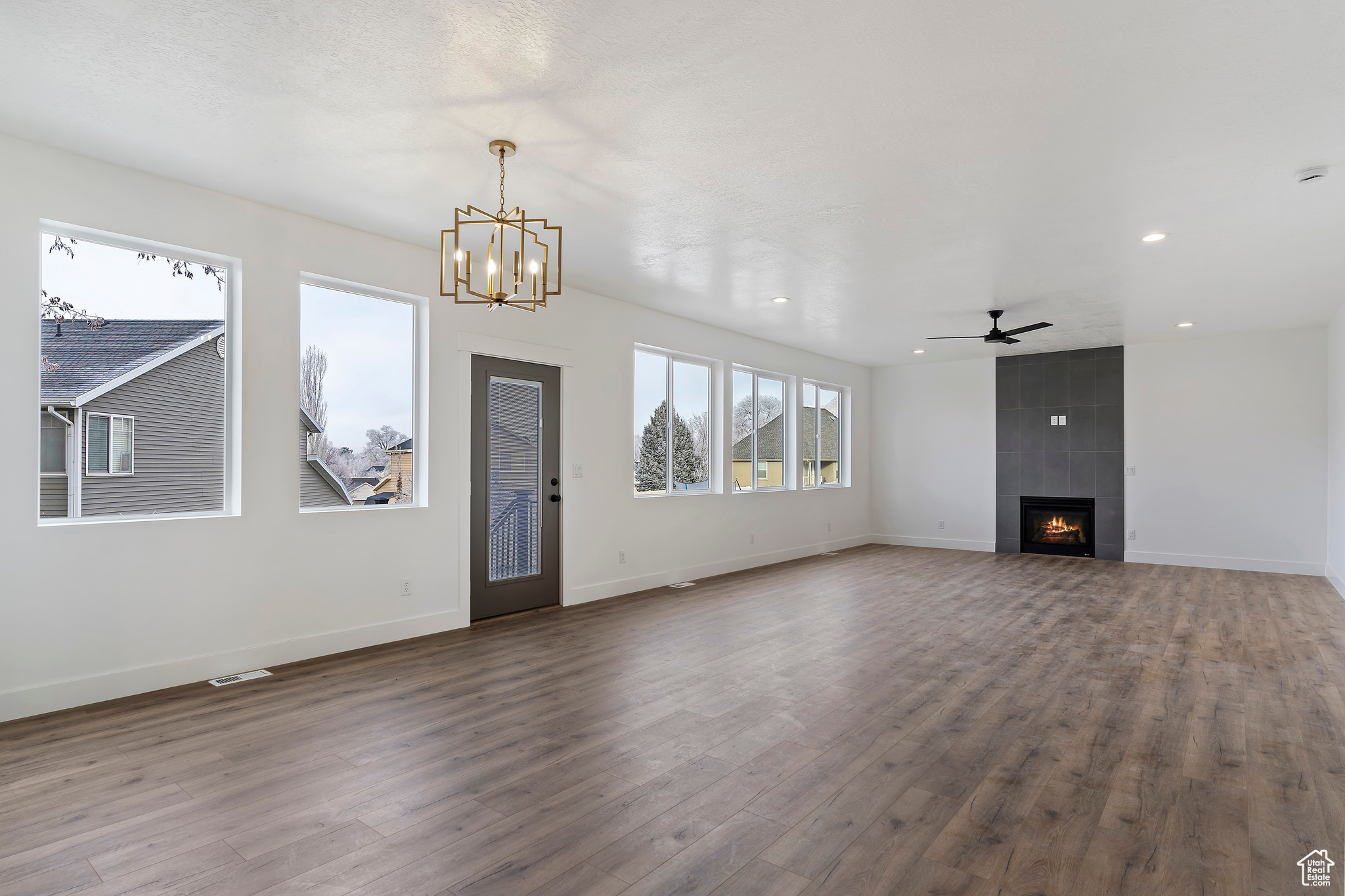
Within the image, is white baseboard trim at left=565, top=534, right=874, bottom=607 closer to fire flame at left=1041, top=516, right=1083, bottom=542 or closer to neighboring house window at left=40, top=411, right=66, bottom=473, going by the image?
fire flame at left=1041, top=516, right=1083, bottom=542

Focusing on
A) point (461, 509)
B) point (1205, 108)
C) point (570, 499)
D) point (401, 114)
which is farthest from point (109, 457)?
point (1205, 108)

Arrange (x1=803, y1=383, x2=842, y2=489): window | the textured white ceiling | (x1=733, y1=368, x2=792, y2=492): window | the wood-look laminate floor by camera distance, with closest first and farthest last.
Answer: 1. the wood-look laminate floor
2. the textured white ceiling
3. (x1=733, y1=368, x2=792, y2=492): window
4. (x1=803, y1=383, x2=842, y2=489): window

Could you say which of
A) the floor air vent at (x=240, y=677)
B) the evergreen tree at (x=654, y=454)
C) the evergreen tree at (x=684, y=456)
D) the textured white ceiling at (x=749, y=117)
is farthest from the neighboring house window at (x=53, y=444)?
the evergreen tree at (x=684, y=456)

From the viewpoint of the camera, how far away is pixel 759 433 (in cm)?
869

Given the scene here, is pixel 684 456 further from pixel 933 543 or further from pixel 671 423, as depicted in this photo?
pixel 933 543

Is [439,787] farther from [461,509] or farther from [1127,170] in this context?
[1127,170]

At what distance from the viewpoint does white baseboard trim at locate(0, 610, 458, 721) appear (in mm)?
3357

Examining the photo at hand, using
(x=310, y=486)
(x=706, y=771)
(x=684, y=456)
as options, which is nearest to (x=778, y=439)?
(x=684, y=456)

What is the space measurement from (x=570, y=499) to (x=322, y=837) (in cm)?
390

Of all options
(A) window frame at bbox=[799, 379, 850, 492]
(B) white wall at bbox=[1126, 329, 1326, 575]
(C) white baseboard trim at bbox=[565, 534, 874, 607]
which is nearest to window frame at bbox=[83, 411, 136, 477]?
(C) white baseboard trim at bbox=[565, 534, 874, 607]

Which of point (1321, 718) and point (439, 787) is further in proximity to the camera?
point (1321, 718)

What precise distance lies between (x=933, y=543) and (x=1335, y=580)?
4.42m

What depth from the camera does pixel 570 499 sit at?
6.07 meters

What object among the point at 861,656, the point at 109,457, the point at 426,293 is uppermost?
the point at 426,293
